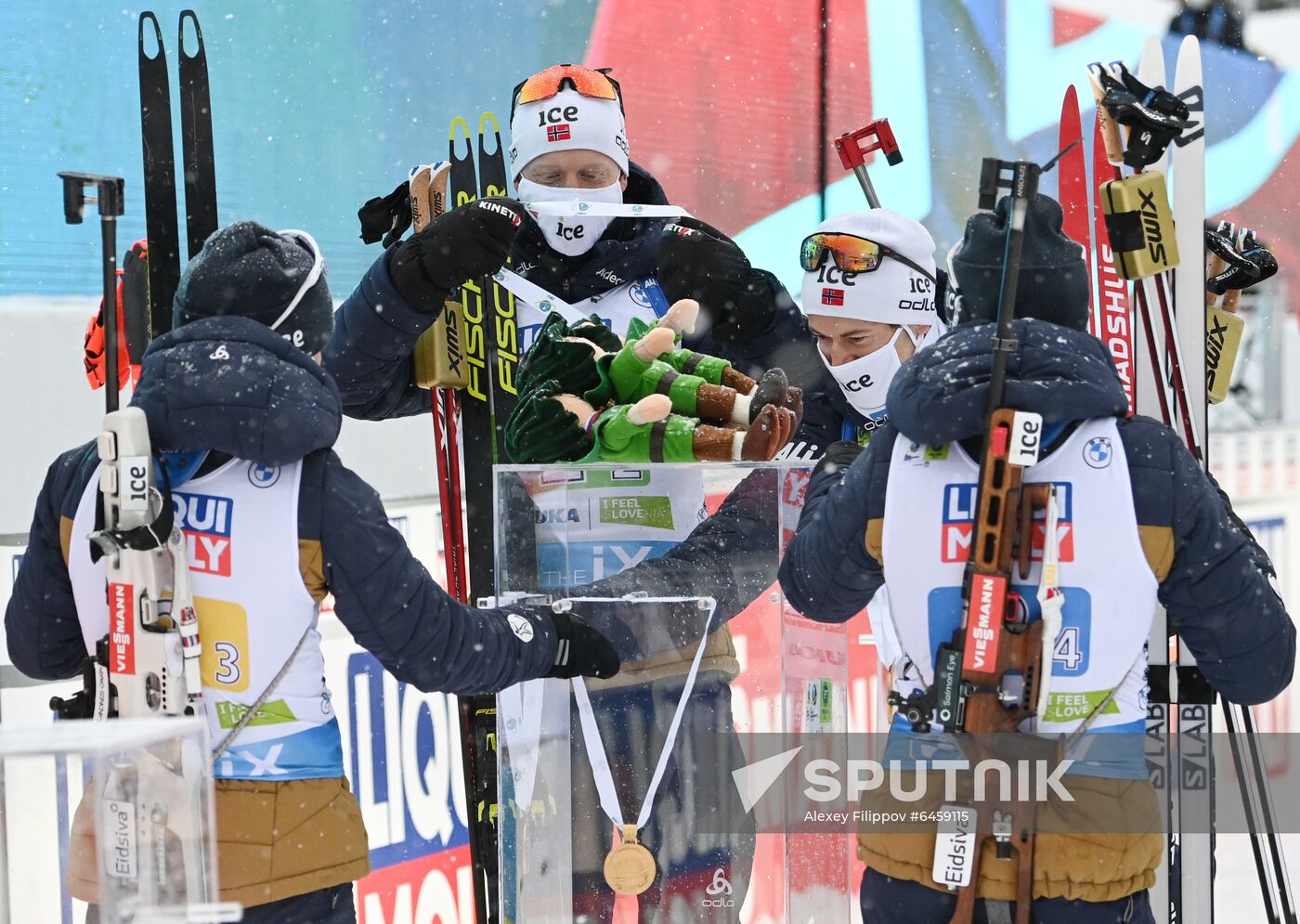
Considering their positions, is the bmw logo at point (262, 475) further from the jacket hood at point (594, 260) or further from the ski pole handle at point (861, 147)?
the ski pole handle at point (861, 147)

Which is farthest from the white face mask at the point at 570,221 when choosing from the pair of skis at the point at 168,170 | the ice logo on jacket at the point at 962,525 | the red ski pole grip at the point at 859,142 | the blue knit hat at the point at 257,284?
the ice logo on jacket at the point at 962,525

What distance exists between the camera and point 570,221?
8.76ft

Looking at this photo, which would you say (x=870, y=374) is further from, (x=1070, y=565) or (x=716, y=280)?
(x=1070, y=565)

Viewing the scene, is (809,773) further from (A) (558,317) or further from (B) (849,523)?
(A) (558,317)

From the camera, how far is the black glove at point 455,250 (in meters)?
2.49

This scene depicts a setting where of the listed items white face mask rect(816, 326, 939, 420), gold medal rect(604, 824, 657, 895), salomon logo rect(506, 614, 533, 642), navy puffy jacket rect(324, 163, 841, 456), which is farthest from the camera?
navy puffy jacket rect(324, 163, 841, 456)

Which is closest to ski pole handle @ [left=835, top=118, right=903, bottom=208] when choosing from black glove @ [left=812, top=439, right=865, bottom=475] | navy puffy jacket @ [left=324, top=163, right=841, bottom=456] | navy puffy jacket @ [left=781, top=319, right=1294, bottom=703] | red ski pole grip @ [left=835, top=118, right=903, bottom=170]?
red ski pole grip @ [left=835, top=118, right=903, bottom=170]

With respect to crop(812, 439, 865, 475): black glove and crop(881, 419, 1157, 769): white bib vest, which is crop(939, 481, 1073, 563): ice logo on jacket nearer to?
crop(881, 419, 1157, 769): white bib vest

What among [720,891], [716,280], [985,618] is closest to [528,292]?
[716,280]

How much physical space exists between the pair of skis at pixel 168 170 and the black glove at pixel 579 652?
45.1 inches

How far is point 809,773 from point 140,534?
1134 millimetres

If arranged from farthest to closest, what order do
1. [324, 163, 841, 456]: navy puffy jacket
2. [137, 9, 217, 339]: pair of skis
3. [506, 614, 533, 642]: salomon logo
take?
[137, 9, 217, 339]: pair of skis, [324, 163, 841, 456]: navy puffy jacket, [506, 614, 533, 642]: salomon logo

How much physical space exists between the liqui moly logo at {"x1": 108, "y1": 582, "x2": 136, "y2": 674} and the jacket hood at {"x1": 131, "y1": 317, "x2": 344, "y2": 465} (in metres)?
0.18

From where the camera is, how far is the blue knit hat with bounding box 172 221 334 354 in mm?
1889
